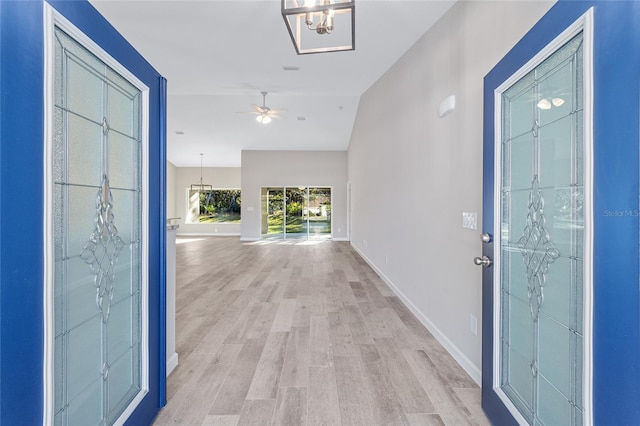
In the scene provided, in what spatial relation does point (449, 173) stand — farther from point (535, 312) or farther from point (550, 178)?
point (535, 312)

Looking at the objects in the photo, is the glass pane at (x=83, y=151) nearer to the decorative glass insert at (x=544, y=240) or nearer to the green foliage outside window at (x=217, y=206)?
the decorative glass insert at (x=544, y=240)

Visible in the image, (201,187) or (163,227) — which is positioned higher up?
(201,187)

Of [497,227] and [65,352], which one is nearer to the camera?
[65,352]

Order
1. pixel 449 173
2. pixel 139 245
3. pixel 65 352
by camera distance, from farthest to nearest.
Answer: pixel 449 173 → pixel 139 245 → pixel 65 352

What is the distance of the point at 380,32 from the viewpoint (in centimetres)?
299

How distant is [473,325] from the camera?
6.15 ft

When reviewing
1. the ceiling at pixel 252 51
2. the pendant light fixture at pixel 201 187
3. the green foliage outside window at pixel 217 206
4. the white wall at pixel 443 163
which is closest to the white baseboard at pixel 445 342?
the white wall at pixel 443 163

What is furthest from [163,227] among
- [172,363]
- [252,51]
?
[252,51]

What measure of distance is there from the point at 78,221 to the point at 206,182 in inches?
455

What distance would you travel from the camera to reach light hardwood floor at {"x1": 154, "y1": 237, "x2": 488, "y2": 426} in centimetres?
153

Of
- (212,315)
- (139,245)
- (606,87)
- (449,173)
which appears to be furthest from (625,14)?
(212,315)

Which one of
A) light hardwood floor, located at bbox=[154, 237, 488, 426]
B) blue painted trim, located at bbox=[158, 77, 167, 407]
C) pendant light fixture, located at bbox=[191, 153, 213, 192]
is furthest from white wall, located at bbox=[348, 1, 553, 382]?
pendant light fixture, located at bbox=[191, 153, 213, 192]

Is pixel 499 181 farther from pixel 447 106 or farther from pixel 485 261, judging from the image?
pixel 447 106

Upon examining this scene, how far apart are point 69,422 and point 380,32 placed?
3.79 meters
